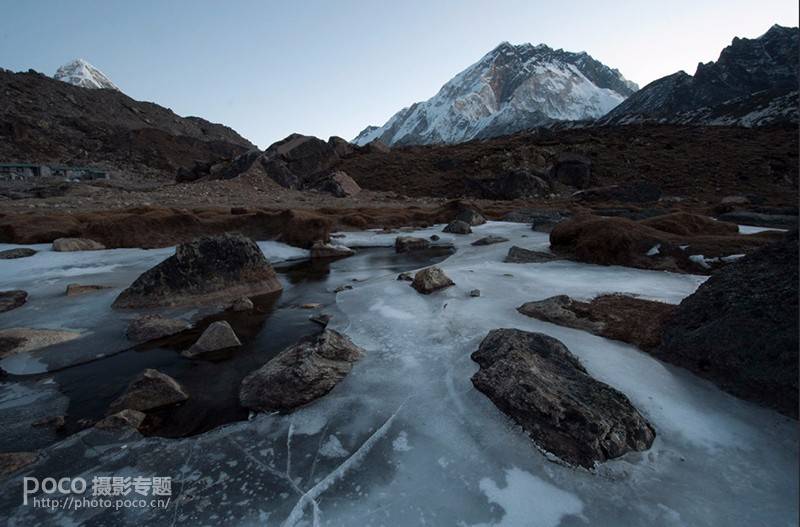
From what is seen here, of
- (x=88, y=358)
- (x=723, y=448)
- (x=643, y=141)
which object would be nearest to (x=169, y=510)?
(x=88, y=358)

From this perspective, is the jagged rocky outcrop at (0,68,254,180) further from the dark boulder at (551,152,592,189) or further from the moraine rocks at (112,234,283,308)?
the moraine rocks at (112,234,283,308)

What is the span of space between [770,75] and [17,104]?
145 meters

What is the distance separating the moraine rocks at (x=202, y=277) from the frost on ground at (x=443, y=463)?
3.76m

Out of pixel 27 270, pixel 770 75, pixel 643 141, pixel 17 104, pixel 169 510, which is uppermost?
pixel 770 75

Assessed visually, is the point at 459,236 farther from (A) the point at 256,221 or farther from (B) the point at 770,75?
(B) the point at 770,75

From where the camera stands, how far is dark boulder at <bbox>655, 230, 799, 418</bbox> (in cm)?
320

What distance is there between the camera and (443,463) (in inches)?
116

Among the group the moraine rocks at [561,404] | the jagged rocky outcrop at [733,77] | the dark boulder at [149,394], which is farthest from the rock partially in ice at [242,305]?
the jagged rocky outcrop at [733,77]

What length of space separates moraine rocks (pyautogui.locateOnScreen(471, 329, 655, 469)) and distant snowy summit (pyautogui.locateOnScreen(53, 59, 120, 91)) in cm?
22205

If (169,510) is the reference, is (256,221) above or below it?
above

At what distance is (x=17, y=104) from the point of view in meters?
57.8

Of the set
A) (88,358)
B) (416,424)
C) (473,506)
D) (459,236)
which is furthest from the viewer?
(459,236)

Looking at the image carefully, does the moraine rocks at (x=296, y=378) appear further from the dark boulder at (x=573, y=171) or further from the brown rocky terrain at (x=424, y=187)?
the dark boulder at (x=573, y=171)

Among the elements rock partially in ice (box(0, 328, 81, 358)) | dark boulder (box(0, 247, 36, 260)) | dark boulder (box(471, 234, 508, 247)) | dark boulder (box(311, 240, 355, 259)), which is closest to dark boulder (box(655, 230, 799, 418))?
rock partially in ice (box(0, 328, 81, 358))
